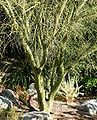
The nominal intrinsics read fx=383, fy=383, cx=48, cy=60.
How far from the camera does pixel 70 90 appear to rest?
1111 cm

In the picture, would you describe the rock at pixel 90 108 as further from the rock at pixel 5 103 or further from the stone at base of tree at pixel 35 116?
the rock at pixel 5 103

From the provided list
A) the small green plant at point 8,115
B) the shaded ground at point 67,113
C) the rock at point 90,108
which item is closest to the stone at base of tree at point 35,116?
the small green plant at point 8,115

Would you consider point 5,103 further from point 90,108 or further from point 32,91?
point 90,108

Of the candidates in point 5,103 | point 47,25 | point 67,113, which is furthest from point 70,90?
point 47,25

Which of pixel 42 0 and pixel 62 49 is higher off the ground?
pixel 42 0

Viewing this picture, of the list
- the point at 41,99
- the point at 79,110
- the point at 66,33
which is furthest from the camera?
the point at 79,110

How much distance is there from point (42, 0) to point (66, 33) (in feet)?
3.28

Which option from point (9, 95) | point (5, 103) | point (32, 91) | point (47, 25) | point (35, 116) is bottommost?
point (35, 116)

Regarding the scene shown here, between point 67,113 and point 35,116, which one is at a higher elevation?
point 67,113

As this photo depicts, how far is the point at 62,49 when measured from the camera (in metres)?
8.52

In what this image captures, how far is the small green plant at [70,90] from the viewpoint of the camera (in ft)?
35.8

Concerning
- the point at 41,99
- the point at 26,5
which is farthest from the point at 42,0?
the point at 41,99

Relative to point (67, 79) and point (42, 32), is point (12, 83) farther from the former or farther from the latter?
point (42, 32)

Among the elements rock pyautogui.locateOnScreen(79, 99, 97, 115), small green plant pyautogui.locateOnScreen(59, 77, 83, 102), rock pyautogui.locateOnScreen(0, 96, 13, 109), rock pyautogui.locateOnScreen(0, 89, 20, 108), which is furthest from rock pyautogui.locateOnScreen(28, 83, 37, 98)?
rock pyautogui.locateOnScreen(79, 99, 97, 115)
